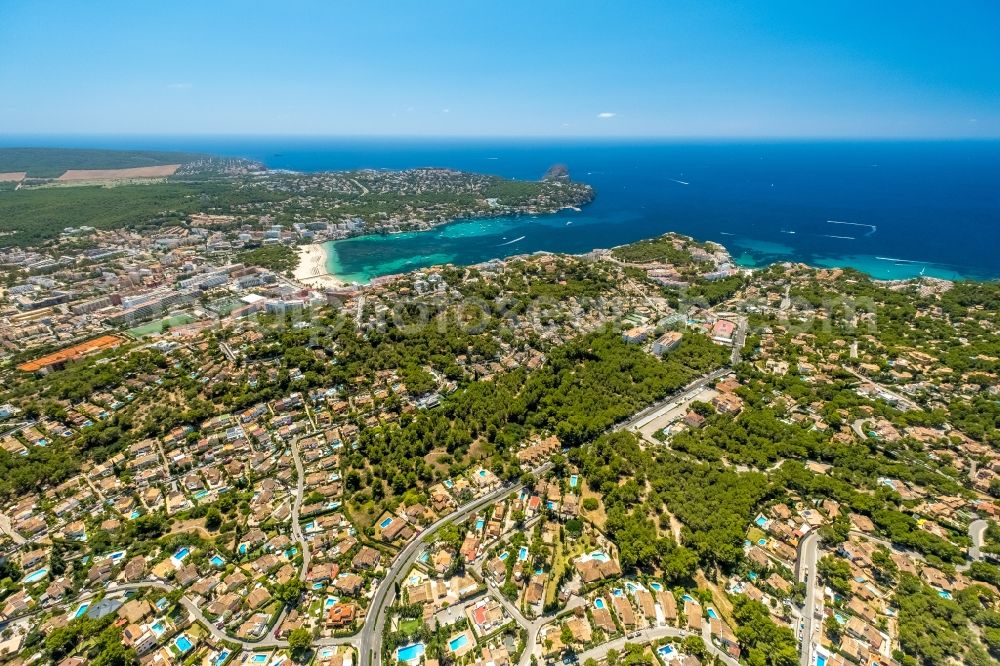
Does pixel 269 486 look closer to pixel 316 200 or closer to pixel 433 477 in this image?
pixel 433 477

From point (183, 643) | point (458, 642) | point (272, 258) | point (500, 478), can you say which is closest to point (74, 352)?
point (272, 258)

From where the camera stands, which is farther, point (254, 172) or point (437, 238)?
point (254, 172)

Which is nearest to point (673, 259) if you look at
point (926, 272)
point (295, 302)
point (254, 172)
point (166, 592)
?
point (926, 272)

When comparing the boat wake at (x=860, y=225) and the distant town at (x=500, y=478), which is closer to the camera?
the distant town at (x=500, y=478)

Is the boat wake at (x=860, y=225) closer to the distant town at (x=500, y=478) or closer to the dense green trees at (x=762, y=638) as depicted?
the distant town at (x=500, y=478)

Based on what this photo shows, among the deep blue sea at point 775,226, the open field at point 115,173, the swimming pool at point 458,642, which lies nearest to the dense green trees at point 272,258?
the deep blue sea at point 775,226

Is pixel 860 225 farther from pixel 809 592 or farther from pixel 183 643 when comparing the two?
pixel 183 643
